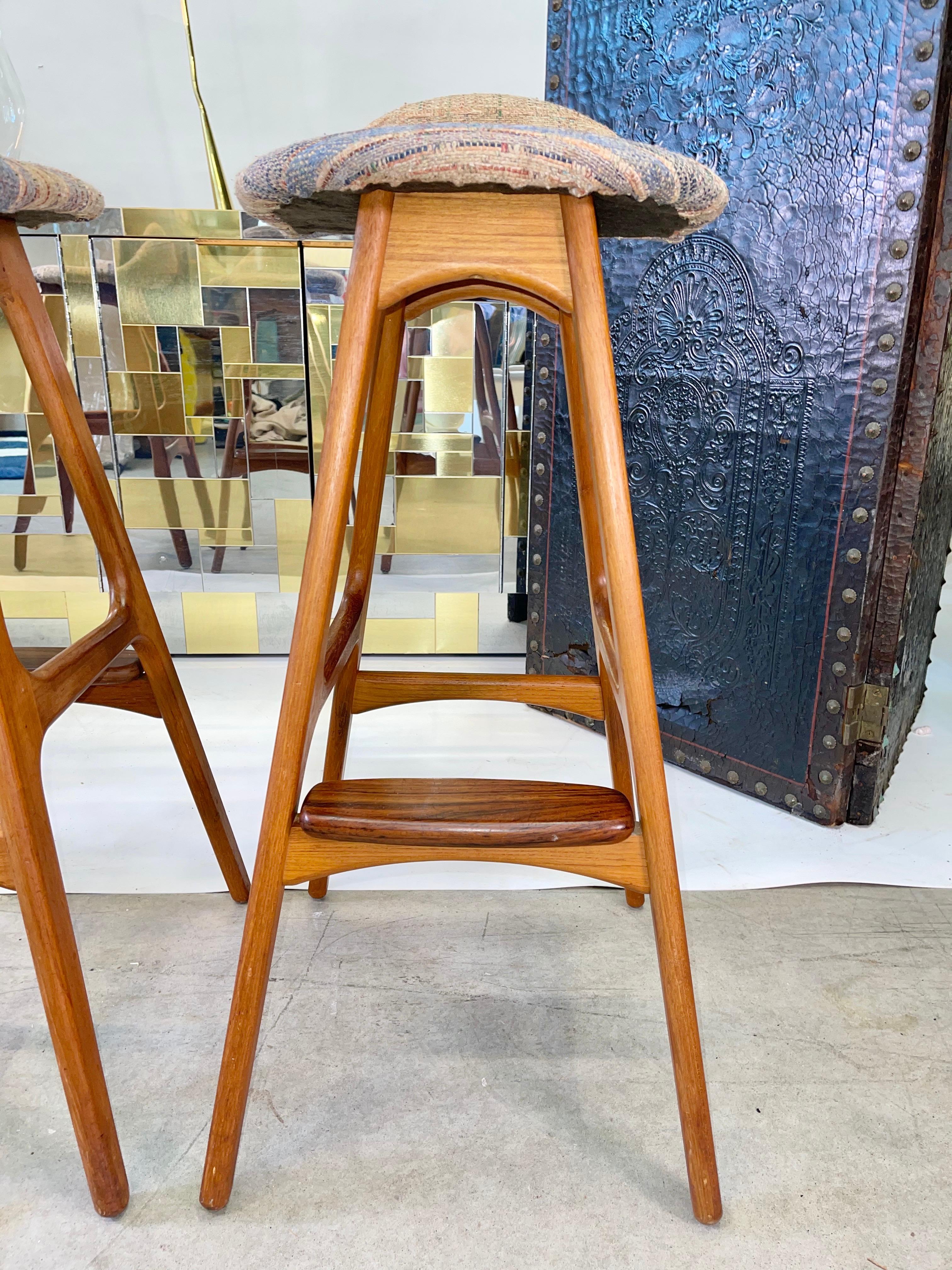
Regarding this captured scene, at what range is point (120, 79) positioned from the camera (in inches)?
108

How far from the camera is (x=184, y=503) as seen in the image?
2.30 m

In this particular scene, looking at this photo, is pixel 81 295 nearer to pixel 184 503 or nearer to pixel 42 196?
pixel 184 503

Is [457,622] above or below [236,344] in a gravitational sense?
below

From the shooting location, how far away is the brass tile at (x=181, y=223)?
2.07 meters

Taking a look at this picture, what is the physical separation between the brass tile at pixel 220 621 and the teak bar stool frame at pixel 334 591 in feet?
5.04

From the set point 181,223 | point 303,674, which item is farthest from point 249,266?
point 303,674

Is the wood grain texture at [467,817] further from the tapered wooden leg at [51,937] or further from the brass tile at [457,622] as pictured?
the brass tile at [457,622]

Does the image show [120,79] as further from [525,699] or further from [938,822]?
[938,822]

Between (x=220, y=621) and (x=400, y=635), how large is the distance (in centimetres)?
49

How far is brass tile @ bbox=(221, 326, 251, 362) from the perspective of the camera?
2180mm

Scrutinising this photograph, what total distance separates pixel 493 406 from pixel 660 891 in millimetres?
1601

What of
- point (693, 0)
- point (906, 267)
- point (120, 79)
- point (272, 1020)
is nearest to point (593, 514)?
point (906, 267)

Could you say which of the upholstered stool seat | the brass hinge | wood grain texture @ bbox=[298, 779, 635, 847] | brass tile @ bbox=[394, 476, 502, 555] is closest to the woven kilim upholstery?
the upholstered stool seat

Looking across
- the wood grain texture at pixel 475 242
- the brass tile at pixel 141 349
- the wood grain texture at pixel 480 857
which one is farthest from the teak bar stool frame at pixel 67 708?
the brass tile at pixel 141 349
